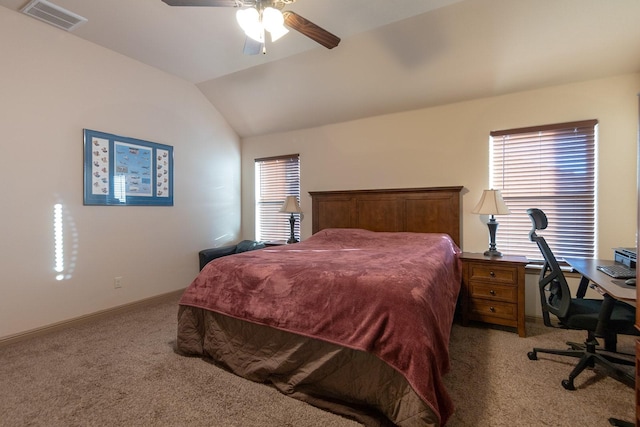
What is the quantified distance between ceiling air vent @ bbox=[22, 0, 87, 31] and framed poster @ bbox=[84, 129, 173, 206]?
38.4 inches

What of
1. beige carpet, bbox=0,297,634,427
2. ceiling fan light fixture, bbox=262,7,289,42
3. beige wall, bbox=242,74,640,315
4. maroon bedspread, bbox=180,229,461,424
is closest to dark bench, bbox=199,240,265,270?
beige wall, bbox=242,74,640,315

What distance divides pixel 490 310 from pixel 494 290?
197 millimetres

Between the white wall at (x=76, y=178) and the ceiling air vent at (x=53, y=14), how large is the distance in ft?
0.31

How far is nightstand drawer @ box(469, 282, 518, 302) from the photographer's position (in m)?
2.75

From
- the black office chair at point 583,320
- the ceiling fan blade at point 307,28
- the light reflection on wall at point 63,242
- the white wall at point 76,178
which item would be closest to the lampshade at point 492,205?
the black office chair at point 583,320

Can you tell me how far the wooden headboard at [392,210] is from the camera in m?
3.46

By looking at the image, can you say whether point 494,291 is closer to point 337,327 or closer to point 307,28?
point 337,327

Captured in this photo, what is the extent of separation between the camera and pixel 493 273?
2.84m

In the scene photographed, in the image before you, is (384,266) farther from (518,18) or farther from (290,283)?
(518,18)

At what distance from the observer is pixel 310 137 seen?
4.49 meters

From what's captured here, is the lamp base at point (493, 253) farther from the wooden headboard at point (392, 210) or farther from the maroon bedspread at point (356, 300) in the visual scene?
the maroon bedspread at point (356, 300)

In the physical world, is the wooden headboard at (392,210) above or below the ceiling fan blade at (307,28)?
below

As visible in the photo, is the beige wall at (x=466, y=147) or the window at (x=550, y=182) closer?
the beige wall at (x=466, y=147)

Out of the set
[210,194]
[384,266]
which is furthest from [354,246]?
[210,194]
